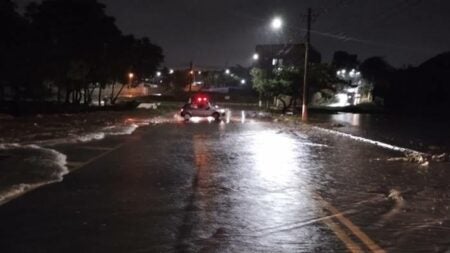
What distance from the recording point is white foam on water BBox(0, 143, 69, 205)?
1159cm

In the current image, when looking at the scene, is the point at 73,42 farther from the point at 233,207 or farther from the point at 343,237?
the point at 343,237

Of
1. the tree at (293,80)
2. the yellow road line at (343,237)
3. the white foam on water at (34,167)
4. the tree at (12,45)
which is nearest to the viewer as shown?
the yellow road line at (343,237)

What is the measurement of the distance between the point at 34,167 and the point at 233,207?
6.70 meters

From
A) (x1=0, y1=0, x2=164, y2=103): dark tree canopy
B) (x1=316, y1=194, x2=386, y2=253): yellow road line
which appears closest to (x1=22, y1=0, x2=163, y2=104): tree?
(x1=0, y1=0, x2=164, y2=103): dark tree canopy

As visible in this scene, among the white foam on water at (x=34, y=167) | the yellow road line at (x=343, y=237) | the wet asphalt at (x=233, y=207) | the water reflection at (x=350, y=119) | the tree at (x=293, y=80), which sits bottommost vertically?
the water reflection at (x=350, y=119)

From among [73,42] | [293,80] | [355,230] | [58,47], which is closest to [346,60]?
[293,80]

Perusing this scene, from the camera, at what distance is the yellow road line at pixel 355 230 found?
7.45m

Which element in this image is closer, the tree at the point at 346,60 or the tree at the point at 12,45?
the tree at the point at 12,45

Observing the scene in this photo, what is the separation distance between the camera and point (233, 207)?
10.1 m

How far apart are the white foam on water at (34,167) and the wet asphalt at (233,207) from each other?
0.36 metres

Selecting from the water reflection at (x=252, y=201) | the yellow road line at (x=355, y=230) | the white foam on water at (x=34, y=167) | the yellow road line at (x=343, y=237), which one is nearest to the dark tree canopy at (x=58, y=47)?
the white foam on water at (x=34, y=167)

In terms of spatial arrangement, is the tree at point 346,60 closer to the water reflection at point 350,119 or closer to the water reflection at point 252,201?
the water reflection at point 350,119

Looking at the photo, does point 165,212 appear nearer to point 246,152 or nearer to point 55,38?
point 246,152

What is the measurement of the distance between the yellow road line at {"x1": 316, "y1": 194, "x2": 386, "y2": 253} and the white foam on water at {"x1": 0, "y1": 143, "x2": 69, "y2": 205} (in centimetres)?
535
